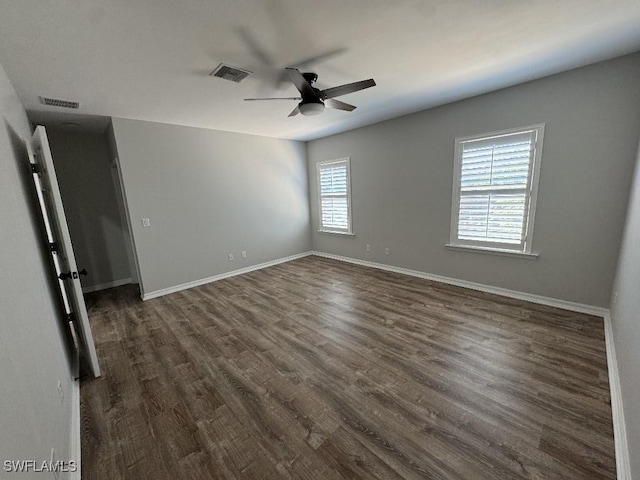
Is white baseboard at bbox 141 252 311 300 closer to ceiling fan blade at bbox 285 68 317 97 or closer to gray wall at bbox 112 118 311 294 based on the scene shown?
gray wall at bbox 112 118 311 294

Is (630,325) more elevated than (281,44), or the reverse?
(281,44)

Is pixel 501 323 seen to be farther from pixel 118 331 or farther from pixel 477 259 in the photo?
pixel 118 331

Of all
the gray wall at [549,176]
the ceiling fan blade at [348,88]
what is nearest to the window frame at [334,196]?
the gray wall at [549,176]

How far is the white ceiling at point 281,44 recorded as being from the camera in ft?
5.33

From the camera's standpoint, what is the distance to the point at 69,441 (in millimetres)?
1523

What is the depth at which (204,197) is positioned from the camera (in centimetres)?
445

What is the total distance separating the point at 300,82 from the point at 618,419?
329 centimetres

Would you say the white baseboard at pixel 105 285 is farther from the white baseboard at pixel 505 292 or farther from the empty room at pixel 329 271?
the white baseboard at pixel 505 292

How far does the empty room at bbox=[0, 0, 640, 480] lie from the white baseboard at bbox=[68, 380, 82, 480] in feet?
0.11

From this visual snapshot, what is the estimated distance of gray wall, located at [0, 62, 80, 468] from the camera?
893mm

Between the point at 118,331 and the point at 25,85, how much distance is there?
2.60 m

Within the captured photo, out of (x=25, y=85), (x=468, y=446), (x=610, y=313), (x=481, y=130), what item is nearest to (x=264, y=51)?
(x=25, y=85)

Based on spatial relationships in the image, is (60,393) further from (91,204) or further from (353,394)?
(91,204)

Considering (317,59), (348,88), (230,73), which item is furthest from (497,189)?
(230,73)
